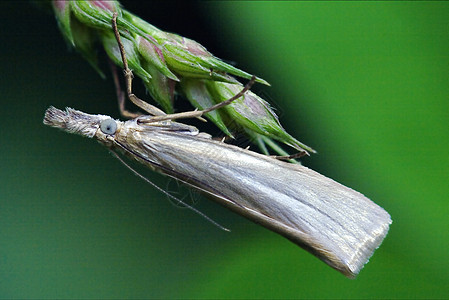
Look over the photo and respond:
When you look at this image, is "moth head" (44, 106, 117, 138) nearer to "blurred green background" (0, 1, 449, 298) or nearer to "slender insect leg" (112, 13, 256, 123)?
"slender insect leg" (112, 13, 256, 123)

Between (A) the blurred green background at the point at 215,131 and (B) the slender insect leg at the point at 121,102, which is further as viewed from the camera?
(A) the blurred green background at the point at 215,131

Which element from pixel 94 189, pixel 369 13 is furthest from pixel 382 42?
pixel 94 189

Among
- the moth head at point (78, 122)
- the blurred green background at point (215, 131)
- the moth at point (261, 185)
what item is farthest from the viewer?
the blurred green background at point (215, 131)

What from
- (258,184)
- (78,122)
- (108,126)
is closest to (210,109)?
(258,184)

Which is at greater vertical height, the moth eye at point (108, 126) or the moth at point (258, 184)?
the moth eye at point (108, 126)

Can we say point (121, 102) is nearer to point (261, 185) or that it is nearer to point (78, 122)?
point (78, 122)

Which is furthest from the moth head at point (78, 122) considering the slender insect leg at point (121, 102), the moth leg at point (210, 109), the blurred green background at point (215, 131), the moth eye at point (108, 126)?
the blurred green background at point (215, 131)

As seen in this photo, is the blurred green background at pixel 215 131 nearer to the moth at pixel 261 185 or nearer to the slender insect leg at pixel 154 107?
the moth at pixel 261 185
